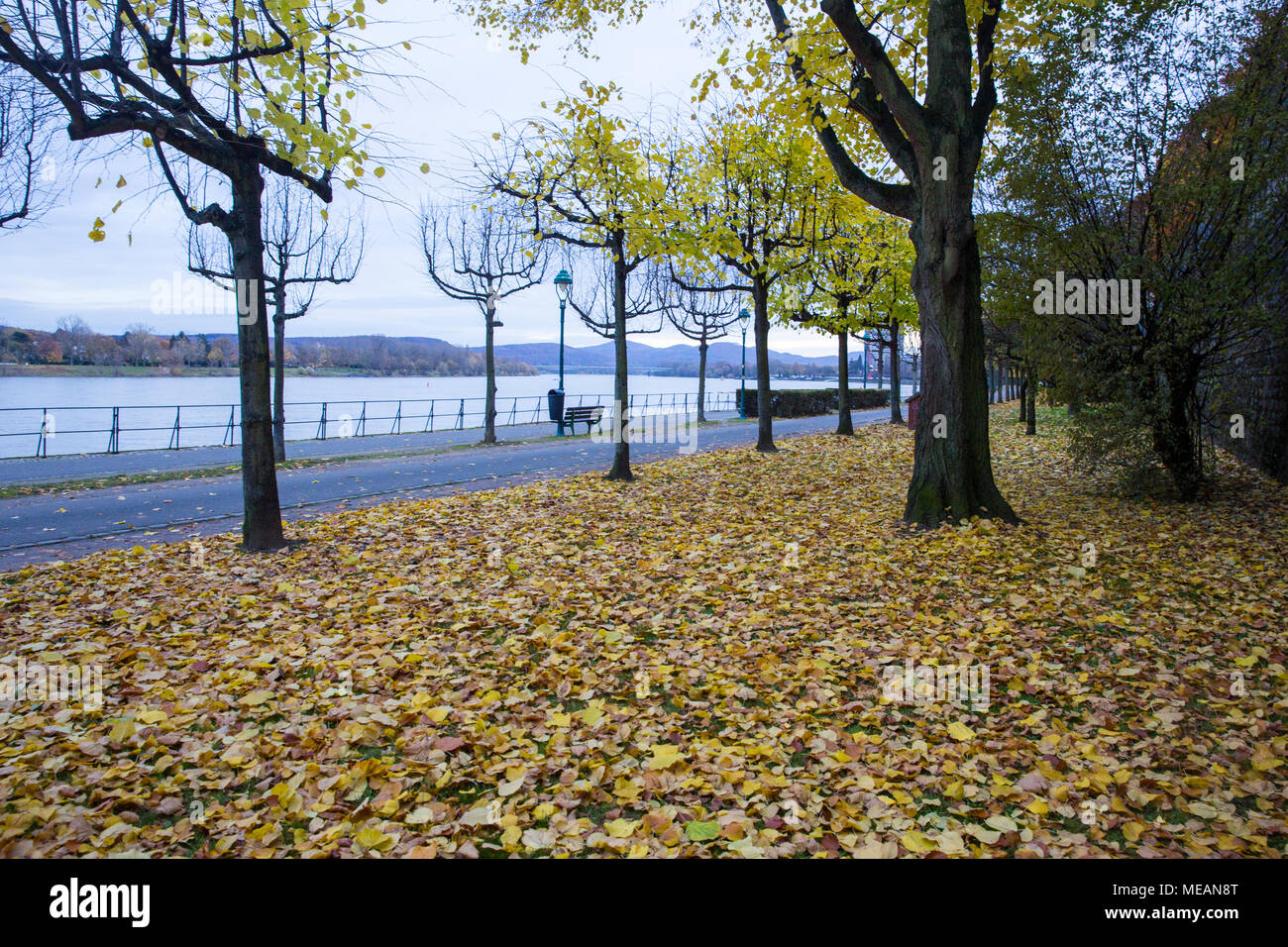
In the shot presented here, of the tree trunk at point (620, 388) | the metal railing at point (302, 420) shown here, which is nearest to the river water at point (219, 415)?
the metal railing at point (302, 420)

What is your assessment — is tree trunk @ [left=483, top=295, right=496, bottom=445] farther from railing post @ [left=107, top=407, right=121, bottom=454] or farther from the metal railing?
railing post @ [left=107, top=407, right=121, bottom=454]

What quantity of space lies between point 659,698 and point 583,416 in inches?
929

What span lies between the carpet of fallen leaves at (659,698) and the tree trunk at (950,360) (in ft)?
1.79

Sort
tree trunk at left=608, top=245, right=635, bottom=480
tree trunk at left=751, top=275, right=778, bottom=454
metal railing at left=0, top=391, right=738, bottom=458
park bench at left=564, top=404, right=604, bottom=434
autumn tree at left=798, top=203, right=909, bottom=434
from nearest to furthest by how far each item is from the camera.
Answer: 1. tree trunk at left=608, top=245, right=635, bottom=480
2. tree trunk at left=751, top=275, right=778, bottom=454
3. autumn tree at left=798, top=203, right=909, bottom=434
4. metal railing at left=0, top=391, right=738, bottom=458
5. park bench at left=564, top=404, right=604, bottom=434

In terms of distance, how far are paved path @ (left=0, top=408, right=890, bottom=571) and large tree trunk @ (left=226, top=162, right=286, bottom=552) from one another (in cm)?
149

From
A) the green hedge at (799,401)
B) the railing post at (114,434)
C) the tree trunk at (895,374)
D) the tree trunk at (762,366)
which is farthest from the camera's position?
the green hedge at (799,401)

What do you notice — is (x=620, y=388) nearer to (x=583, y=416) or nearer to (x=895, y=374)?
(x=583, y=416)

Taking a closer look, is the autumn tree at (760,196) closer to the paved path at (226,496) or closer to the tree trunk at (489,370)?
the paved path at (226,496)

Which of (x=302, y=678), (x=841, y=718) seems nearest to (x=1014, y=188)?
(x=841, y=718)

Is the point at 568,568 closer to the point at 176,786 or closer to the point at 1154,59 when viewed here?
the point at 176,786

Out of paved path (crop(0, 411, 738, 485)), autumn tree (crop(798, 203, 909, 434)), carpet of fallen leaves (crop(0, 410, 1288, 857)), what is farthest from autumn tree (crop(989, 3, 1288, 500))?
paved path (crop(0, 411, 738, 485))

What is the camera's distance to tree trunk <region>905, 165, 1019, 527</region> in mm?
7871

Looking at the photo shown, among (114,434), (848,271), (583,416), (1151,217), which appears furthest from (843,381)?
(114,434)

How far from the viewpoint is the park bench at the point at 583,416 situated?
26.5 metres
